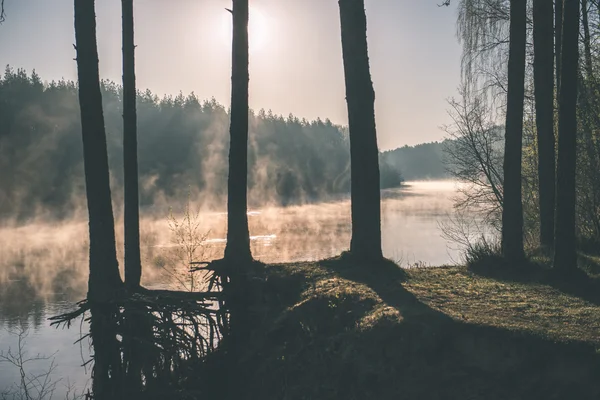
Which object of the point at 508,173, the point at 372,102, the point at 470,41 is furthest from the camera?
the point at 470,41

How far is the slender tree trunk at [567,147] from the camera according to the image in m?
9.38

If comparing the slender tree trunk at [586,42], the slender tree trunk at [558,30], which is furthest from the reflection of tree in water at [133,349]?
the slender tree trunk at [586,42]

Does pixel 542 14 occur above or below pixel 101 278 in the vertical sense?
above

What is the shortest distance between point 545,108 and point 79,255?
33509 mm

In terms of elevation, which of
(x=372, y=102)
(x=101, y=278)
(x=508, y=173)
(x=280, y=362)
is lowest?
(x=280, y=362)

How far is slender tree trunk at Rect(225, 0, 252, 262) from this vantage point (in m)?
10.3

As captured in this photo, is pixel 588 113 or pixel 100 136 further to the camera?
pixel 588 113

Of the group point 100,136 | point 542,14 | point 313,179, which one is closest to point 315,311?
point 100,136

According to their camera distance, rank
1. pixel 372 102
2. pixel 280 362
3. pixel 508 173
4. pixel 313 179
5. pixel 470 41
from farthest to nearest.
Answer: pixel 313 179 < pixel 470 41 < pixel 508 173 < pixel 372 102 < pixel 280 362

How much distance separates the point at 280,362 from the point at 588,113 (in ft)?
35.8

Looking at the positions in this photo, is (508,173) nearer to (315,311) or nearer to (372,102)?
(372,102)

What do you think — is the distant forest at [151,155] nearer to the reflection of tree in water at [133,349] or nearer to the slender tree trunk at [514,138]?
the slender tree trunk at [514,138]

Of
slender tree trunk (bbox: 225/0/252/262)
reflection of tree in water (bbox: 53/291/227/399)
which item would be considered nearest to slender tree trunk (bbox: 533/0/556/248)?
slender tree trunk (bbox: 225/0/252/262)

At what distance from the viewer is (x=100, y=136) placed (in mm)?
7902
